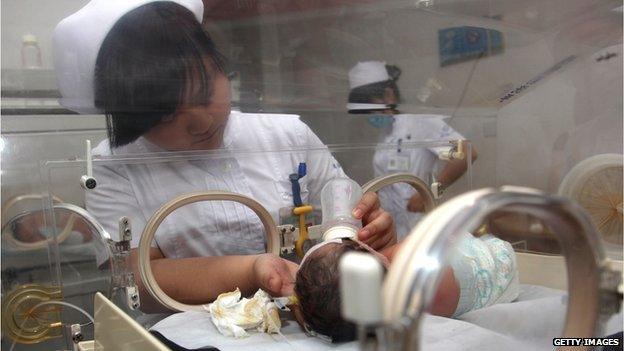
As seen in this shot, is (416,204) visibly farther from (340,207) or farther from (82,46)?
(82,46)

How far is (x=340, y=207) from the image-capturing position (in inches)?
48.8

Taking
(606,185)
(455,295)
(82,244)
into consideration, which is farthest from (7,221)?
(606,185)

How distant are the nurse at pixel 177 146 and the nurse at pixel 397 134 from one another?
1.04 ft

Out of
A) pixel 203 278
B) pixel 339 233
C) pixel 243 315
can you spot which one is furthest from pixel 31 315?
pixel 339 233

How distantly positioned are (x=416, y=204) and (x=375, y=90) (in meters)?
0.46

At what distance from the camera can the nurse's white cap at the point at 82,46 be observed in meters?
1.03

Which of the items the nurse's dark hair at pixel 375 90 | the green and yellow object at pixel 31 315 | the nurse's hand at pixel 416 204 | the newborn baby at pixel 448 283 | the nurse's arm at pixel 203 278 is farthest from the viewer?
the nurse's dark hair at pixel 375 90

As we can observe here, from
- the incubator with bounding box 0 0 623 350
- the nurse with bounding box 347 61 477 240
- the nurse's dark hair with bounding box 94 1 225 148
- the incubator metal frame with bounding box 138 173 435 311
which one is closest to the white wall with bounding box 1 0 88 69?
the incubator with bounding box 0 0 623 350

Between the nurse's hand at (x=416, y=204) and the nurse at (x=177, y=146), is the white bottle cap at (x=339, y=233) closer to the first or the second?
the nurse at (x=177, y=146)

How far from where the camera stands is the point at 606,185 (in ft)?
4.00

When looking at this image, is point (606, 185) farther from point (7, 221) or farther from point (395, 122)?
point (7, 221)

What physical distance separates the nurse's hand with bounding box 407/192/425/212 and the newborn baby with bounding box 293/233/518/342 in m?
0.33

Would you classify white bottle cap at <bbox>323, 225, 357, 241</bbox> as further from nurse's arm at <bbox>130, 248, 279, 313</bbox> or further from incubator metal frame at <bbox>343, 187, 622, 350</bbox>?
incubator metal frame at <bbox>343, 187, 622, 350</bbox>

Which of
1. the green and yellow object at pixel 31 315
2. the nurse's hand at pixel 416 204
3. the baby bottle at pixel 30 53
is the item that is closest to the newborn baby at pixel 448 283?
the nurse's hand at pixel 416 204
